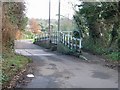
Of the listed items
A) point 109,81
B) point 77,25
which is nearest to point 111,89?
point 109,81

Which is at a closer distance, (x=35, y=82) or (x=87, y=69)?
(x=35, y=82)

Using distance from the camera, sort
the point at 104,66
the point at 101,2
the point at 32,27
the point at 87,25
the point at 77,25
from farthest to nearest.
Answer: the point at 32,27 < the point at 77,25 < the point at 87,25 < the point at 101,2 < the point at 104,66

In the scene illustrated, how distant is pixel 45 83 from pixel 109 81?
7.11 ft

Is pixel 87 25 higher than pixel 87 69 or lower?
higher

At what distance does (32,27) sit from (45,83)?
50.6 metres

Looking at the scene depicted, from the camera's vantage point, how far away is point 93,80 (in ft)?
34.4

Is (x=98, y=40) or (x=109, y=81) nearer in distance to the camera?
(x=109, y=81)

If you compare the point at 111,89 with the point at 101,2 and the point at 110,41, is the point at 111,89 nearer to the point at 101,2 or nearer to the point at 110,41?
the point at 101,2

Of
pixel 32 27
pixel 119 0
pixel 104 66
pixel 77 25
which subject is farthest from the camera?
pixel 32 27

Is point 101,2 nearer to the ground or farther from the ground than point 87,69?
farther from the ground

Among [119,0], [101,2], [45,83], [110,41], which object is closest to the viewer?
[45,83]

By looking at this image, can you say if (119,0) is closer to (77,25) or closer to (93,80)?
(93,80)

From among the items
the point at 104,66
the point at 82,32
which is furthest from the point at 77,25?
the point at 104,66

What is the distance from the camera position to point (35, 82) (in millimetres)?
10047
